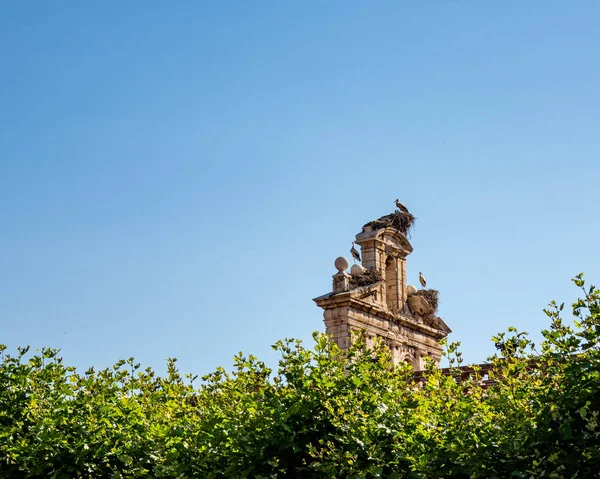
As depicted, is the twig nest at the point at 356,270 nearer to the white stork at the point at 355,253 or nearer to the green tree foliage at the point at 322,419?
the white stork at the point at 355,253

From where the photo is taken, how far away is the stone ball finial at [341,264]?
28594 millimetres

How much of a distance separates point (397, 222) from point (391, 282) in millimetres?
1928

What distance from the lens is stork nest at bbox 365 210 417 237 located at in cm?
3086

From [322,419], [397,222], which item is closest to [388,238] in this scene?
[397,222]

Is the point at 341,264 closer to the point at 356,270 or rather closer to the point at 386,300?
the point at 356,270

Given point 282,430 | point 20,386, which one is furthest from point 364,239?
point 282,430

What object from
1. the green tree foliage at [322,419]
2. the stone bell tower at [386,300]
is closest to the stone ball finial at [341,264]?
the stone bell tower at [386,300]

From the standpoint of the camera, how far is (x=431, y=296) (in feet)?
107

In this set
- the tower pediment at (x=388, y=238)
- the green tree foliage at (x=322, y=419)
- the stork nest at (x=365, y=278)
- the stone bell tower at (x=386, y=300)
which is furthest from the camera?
the tower pediment at (x=388, y=238)

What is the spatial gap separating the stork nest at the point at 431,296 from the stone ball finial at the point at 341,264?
14.2ft

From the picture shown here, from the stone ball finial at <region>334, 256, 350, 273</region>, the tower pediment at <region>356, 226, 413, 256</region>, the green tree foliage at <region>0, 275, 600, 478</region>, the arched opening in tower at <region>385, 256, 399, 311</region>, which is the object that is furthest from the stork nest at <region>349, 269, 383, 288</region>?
the green tree foliage at <region>0, 275, 600, 478</region>

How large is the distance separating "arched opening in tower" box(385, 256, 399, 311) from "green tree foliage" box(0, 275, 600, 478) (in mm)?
17386

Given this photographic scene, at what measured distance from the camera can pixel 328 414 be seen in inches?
432

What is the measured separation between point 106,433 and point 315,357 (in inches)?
126
